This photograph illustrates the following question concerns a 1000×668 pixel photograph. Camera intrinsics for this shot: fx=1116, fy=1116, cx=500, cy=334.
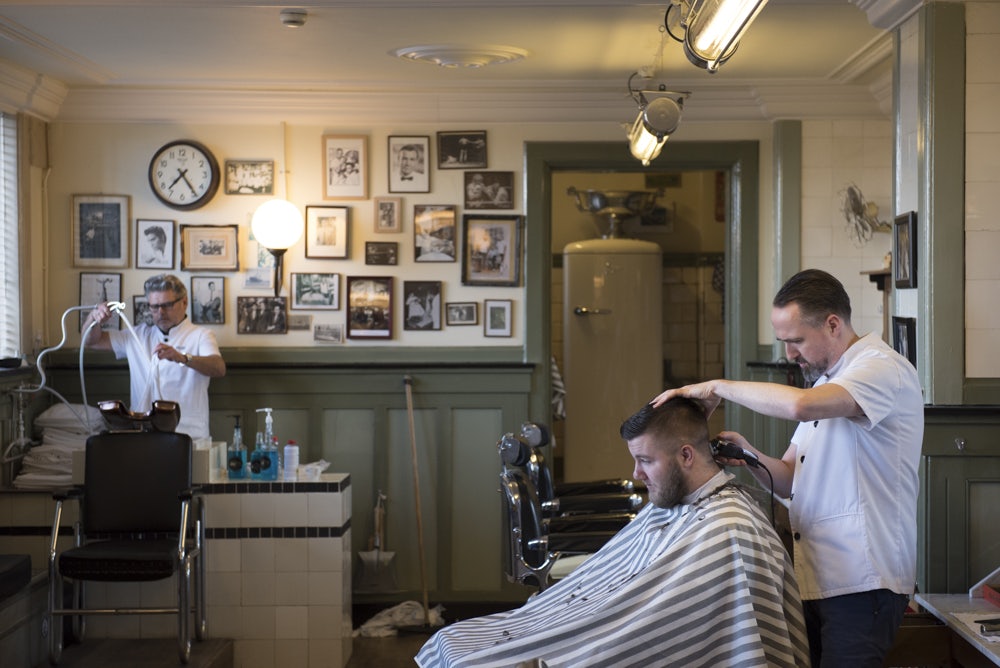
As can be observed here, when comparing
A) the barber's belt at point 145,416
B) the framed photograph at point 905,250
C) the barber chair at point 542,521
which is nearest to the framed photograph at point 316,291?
the barber's belt at point 145,416

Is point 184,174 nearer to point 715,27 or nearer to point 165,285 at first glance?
point 165,285

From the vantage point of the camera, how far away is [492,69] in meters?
5.00

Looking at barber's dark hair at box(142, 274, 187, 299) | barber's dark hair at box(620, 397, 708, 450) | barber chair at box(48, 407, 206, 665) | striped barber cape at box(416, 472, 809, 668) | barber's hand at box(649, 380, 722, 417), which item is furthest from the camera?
barber's dark hair at box(142, 274, 187, 299)

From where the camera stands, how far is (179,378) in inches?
191

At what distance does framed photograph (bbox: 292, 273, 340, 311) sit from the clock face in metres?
0.59

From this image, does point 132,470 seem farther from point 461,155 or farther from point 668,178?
point 668,178

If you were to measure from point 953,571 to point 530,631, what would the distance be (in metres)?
1.79

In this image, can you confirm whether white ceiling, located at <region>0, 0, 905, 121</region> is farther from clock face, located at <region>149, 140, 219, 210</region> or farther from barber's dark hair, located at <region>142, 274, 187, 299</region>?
barber's dark hair, located at <region>142, 274, 187, 299</region>

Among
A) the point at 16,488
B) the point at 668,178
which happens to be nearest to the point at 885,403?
the point at 16,488

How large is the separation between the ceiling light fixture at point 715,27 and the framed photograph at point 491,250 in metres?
2.70

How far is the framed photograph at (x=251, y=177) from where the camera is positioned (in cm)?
540

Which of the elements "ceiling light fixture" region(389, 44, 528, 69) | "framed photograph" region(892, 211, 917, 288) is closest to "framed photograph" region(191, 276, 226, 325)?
"ceiling light fixture" region(389, 44, 528, 69)

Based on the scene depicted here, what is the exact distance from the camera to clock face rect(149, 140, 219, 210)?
17.6 ft

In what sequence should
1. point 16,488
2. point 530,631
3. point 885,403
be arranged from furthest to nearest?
point 16,488 → point 530,631 → point 885,403
